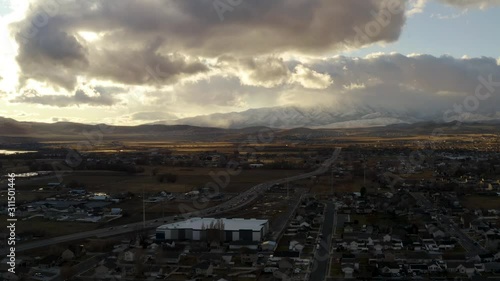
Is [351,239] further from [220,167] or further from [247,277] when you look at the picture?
[220,167]

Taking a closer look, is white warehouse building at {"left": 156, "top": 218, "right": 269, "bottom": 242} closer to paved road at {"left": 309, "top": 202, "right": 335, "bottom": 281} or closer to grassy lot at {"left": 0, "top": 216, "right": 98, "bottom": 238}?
paved road at {"left": 309, "top": 202, "right": 335, "bottom": 281}

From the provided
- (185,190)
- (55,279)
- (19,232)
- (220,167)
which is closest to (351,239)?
(55,279)

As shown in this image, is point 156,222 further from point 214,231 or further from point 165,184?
point 165,184

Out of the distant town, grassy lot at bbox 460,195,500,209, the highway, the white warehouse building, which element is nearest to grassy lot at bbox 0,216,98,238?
the distant town

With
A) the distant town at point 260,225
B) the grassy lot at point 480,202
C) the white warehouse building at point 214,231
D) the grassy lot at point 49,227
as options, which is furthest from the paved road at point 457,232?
the grassy lot at point 49,227

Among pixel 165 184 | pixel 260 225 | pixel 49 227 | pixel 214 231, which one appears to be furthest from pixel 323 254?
pixel 165 184
